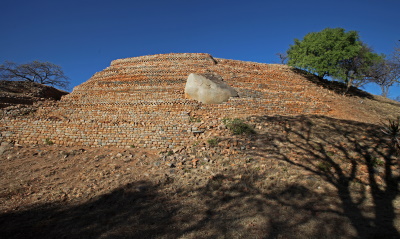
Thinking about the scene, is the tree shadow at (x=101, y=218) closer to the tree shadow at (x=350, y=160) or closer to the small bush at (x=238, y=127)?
the tree shadow at (x=350, y=160)

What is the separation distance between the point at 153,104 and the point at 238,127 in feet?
17.9

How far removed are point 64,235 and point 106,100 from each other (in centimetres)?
1015

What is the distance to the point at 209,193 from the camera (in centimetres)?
482

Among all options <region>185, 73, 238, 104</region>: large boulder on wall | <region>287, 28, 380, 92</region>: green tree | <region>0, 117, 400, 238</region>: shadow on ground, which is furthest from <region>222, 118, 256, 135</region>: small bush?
<region>287, 28, 380, 92</region>: green tree

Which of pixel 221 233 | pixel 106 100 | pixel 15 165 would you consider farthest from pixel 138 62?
pixel 221 233

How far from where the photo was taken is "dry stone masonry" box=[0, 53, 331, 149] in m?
8.18

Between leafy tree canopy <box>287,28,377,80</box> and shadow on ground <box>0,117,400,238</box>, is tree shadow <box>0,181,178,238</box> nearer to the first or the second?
shadow on ground <box>0,117,400,238</box>

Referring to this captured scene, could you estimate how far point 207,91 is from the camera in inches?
434

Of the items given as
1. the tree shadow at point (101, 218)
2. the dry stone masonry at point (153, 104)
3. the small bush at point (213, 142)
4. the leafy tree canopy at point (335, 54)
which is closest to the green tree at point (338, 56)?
the leafy tree canopy at point (335, 54)

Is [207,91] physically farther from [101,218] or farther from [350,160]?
[101,218]

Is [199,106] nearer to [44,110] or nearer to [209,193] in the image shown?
[209,193]

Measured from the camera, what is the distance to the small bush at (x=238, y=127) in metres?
7.63

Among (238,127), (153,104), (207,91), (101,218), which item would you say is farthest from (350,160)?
(153,104)

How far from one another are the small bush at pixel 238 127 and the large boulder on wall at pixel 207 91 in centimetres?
283
